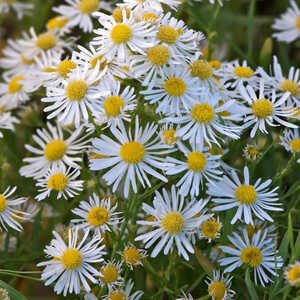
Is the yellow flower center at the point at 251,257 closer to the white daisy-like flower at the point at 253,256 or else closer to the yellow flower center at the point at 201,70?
the white daisy-like flower at the point at 253,256

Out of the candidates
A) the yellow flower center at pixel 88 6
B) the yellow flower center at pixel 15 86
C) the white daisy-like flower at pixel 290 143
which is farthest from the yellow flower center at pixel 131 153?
the yellow flower center at pixel 88 6

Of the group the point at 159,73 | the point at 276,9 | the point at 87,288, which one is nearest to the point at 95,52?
the point at 159,73

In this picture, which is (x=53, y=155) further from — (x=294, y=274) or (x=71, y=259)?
(x=294, y=274)

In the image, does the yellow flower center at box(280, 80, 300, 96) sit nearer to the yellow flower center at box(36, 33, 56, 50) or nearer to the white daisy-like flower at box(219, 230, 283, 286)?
the white daisy-like flower at box(219, 230, 283, 286)

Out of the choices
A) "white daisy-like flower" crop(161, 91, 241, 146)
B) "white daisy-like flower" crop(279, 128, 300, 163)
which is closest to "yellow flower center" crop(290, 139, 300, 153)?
"white daisy-like flower" crop(279, 128, 300, 163)

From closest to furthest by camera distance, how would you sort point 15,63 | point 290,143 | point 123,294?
point 123,294, point 290,143, point 15,63

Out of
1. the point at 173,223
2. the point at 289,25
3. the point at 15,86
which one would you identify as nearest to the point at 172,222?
the point at 173,223
